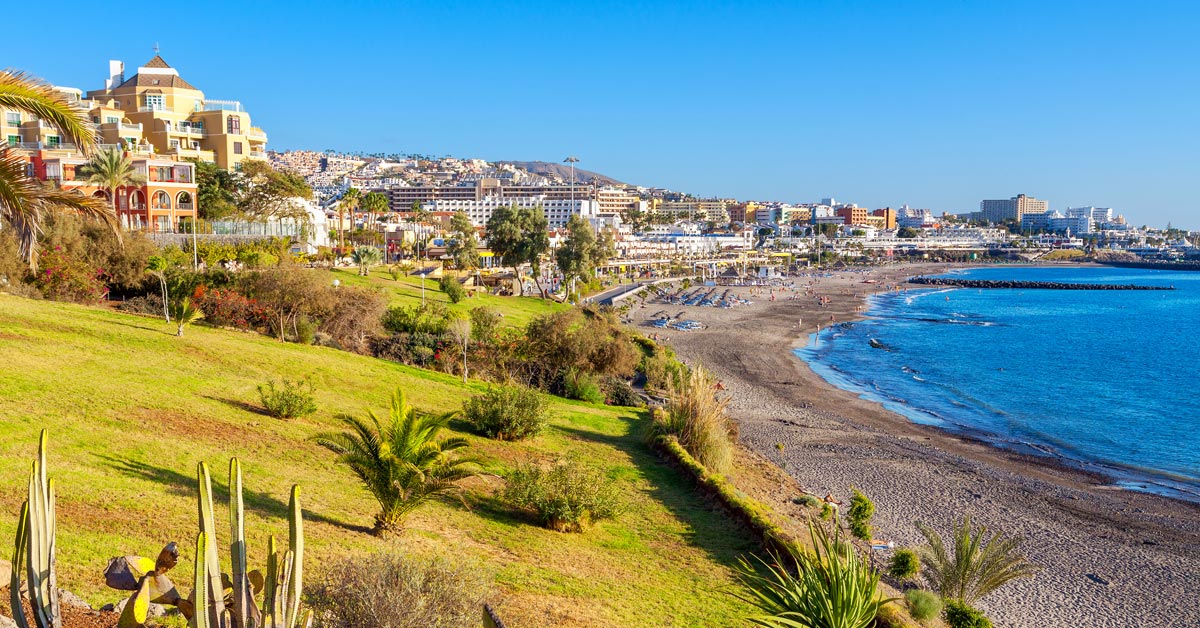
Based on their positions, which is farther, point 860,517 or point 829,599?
point 860,517

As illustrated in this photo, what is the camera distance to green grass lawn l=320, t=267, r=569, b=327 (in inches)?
1534

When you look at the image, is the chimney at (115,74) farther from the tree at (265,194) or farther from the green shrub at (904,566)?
the green shrub at (904,566)

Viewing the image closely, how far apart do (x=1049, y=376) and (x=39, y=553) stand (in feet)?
156

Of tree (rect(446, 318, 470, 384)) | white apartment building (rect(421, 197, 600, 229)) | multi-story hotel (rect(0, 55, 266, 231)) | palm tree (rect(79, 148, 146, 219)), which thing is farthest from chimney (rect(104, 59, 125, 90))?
white apartment building (rect(421, 197, 600, 229))

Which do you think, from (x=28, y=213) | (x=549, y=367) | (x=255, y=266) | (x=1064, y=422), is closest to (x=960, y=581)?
(x=28, y=213)

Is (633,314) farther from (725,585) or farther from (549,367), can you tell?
(725,585)

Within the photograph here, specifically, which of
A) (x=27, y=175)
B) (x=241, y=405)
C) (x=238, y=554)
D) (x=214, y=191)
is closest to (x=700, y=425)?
(x=241, y=405)

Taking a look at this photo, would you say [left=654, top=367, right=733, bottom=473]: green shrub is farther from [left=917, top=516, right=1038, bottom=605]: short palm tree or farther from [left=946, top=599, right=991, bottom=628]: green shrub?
[left=946, top=599, right=991, bottom=628]: green shrub

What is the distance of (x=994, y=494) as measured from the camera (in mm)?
21172

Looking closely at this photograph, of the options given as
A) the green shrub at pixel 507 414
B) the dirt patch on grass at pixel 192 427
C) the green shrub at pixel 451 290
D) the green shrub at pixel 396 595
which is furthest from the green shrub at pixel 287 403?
the green shrub at pixel 451 290

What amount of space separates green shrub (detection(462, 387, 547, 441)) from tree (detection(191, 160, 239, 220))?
33.6 meters

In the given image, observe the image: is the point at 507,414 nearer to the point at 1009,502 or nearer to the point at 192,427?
the point at 192,427

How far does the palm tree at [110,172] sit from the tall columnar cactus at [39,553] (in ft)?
110

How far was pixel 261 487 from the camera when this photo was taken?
11.0 metres
